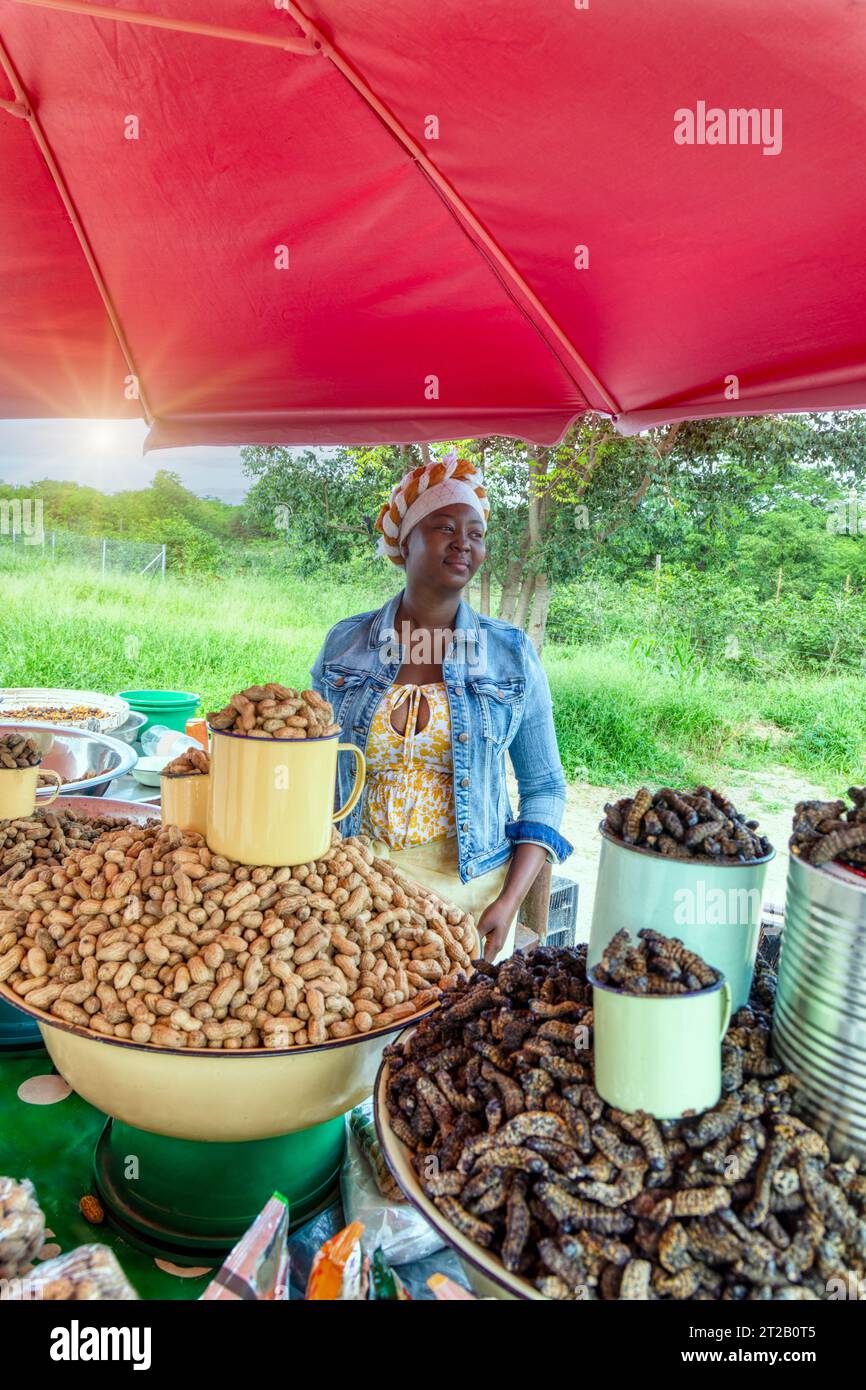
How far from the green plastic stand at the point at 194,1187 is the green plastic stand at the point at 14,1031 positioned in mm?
322

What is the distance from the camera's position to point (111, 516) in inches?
304

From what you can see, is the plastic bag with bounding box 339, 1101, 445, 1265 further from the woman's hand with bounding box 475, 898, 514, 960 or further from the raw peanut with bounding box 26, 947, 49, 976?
the woman's hand with bounding box 475, 898, 514, 960

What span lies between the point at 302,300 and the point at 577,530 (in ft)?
20.5

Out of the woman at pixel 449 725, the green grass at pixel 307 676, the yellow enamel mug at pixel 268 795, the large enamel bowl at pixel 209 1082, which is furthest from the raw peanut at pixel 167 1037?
the green grass at pixel 307 676

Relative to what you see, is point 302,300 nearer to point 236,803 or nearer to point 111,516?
point 236,803

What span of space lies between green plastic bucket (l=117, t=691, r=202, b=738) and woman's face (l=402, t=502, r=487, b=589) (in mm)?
1569

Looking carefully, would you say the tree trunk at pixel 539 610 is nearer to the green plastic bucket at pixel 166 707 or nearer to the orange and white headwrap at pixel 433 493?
the green plastic bucket at pixel 166 707

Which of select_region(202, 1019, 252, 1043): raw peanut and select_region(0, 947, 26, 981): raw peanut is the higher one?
select_region(202, 1019, 252, 1043): raw peanut

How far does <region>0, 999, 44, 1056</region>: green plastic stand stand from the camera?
1.19 metres

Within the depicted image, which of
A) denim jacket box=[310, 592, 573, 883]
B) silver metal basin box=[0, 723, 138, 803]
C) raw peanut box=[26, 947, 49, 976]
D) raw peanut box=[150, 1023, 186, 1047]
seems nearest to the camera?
raw peanut box=[150, 1023, 186, 1047]

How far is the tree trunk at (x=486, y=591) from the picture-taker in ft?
27.3

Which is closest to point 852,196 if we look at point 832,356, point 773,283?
point 773,283

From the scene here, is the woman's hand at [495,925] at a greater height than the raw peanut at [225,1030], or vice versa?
the raw peanut at [225,1030]

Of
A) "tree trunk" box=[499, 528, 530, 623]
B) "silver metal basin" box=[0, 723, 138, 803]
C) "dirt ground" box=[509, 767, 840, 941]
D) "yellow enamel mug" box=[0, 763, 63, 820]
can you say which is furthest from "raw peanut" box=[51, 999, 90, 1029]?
"tree trunk" box=[499, 528, 530, 623]
